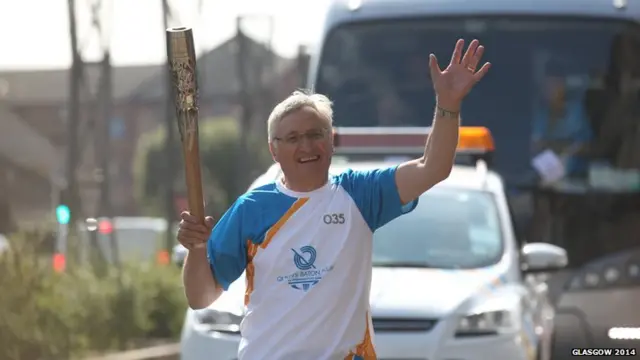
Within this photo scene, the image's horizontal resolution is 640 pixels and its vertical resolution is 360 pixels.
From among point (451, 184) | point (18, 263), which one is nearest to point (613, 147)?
point (451, 184)

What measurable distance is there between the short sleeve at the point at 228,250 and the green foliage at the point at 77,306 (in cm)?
627

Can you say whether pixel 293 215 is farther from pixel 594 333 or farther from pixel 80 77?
pixel 80 77

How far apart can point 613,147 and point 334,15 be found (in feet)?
8.79

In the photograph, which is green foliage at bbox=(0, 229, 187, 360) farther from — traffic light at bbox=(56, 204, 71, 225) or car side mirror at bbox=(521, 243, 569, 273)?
car side mirror at bbox=(521, 243, 569, 273)

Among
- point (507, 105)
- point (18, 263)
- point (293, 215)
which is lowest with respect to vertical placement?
point (18, 263)

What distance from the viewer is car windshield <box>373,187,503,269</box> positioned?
8.58m

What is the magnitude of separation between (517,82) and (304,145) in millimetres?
8117

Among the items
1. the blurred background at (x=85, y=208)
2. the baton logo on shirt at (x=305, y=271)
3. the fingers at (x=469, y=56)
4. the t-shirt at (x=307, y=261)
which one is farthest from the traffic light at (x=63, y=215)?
the fingers at (x=469, y=56)

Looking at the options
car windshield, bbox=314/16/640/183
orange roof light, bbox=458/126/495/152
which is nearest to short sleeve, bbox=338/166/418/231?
orange roof light, bbox=458/126/495/152

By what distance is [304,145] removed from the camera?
4770mm

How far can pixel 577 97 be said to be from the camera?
12.5 m

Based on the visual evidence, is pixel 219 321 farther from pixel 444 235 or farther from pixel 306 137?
pixel 306 137

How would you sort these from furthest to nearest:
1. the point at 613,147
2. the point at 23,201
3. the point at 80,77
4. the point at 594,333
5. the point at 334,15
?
the point at 23,201 < the point at 80,77 < the point at 334,15 < the point at 613,147 < the point at 594,333

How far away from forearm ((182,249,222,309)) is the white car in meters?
2.92
